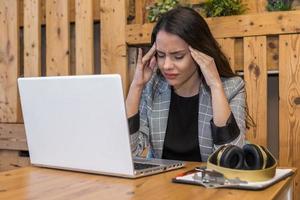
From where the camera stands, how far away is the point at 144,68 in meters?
1.85

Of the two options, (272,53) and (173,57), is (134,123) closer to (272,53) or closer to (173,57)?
(173,57)

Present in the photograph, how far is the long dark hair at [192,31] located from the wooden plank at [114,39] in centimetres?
101

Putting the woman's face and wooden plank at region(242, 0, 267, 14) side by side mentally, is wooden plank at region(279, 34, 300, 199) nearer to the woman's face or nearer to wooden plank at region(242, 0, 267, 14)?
wooden plank at region(242, 0, 267, 14)

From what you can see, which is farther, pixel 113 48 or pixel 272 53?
pixel 113 48

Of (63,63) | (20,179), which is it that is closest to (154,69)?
(20,179)

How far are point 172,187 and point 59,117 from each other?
398 millimetres

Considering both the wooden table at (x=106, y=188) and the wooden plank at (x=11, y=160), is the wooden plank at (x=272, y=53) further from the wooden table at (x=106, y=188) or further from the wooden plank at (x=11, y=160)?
the wooden plank at (x=11, y=160)

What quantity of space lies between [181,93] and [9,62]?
1.94 meters

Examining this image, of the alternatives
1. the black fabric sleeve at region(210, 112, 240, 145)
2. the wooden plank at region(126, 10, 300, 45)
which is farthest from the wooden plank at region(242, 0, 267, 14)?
the black fabric sleeve at region(210, 112, 240, 145)

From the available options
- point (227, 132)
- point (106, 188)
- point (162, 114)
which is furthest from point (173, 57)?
point (106, 188)

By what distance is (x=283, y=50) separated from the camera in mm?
2361

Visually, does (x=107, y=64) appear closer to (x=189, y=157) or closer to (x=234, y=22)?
(x=234, y=22)

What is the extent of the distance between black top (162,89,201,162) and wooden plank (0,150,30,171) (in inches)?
71.7

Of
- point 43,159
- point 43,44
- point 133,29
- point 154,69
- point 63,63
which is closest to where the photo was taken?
point 43,159
